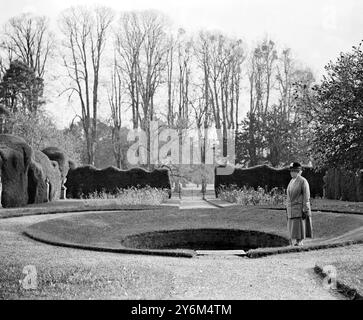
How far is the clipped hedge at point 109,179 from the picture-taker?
26109 mm

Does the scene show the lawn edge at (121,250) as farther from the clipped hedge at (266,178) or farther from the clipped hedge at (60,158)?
the clipped hedge at (266,178)

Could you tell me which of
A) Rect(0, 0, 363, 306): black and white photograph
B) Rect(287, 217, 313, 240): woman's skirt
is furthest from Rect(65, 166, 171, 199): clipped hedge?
Rect(287, 217, 313, 240): woman's skirt

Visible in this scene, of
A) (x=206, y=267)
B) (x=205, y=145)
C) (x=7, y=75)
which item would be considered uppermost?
(x=7, y=75)

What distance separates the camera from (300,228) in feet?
32.4

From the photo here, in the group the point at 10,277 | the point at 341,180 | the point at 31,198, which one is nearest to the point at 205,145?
the point at 341,180

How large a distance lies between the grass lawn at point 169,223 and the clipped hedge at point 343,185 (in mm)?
6386

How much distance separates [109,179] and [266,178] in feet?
26.9

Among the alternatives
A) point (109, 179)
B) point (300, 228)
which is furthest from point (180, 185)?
point (300, 228)

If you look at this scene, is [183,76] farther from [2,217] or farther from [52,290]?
[52,290]

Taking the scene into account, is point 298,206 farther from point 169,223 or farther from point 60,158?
point 60,158

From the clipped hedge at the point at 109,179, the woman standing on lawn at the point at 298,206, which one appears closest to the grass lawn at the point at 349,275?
the woman standing on lawn at the point at 298,206

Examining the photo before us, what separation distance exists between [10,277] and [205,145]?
29.4 metres

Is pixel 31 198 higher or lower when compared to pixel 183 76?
lower
